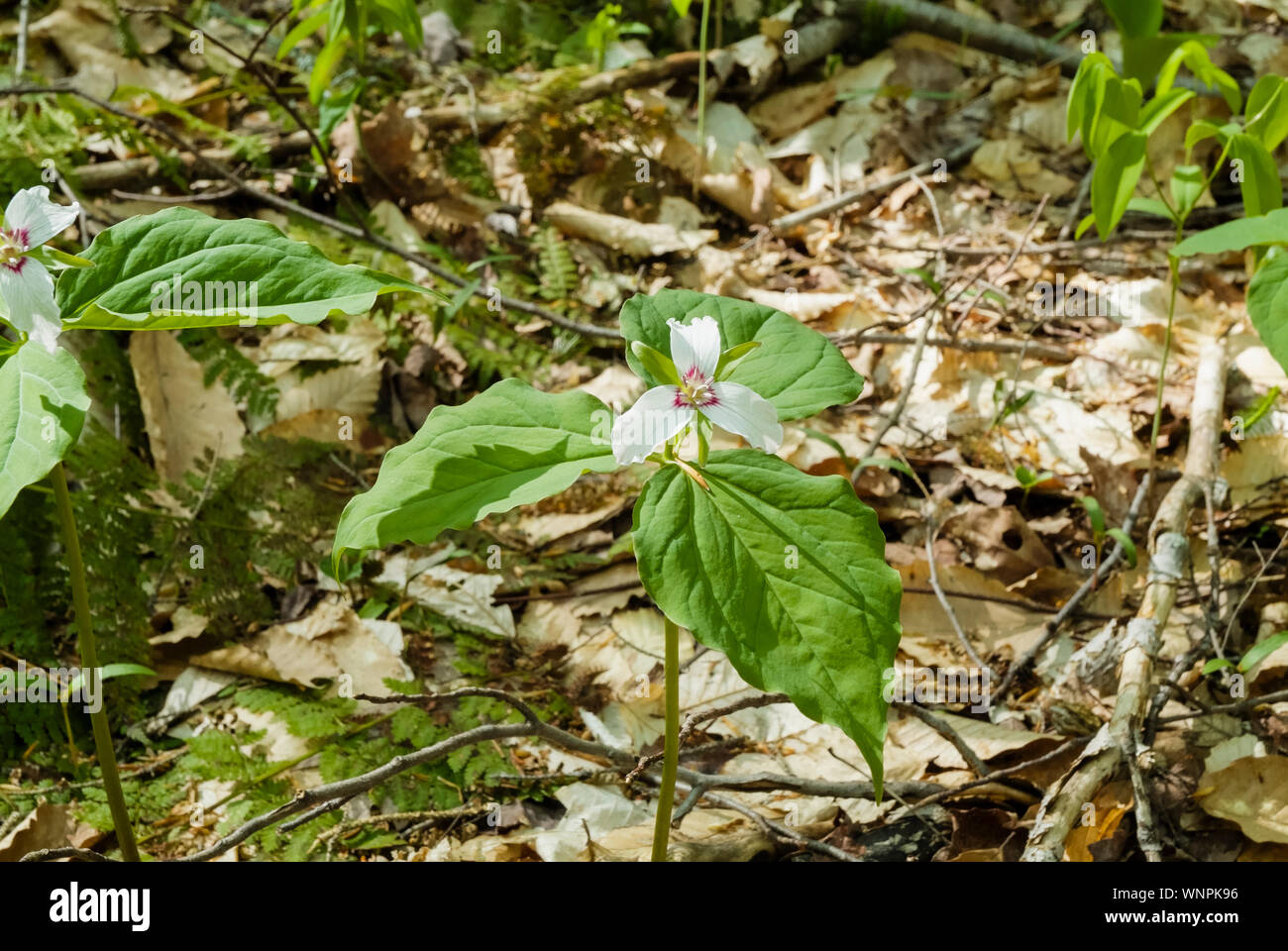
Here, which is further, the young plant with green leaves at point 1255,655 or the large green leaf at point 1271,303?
the young plant with green leaves at point 1255,655

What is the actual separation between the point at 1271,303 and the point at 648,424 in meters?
1.26

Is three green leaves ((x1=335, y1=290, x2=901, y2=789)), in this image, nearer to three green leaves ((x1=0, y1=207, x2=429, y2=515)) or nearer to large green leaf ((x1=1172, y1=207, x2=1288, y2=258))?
three green leaves ((x1=0, y1=207, x2=429, y2=515))

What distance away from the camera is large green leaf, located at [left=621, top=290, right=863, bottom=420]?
152 cm

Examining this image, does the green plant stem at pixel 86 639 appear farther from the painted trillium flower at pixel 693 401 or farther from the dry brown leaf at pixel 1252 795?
the dry brown leaf at pixel 1252 795

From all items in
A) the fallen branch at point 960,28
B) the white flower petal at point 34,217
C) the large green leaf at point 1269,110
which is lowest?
the white flower petal at point 34,217

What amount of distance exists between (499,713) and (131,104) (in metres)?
3.30

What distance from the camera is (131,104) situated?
13.4ft

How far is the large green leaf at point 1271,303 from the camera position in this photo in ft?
5.77

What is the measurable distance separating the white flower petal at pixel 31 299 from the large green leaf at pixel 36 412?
0.09ft

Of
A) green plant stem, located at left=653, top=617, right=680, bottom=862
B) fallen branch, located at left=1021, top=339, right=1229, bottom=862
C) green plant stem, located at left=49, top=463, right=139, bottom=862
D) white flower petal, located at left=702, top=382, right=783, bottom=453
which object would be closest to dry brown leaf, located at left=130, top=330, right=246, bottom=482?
green plant stem, located at left=49, top=463, right=139, bottom=862

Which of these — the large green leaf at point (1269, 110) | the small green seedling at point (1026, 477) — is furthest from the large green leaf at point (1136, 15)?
the small green seedling at point (1026, 477)
